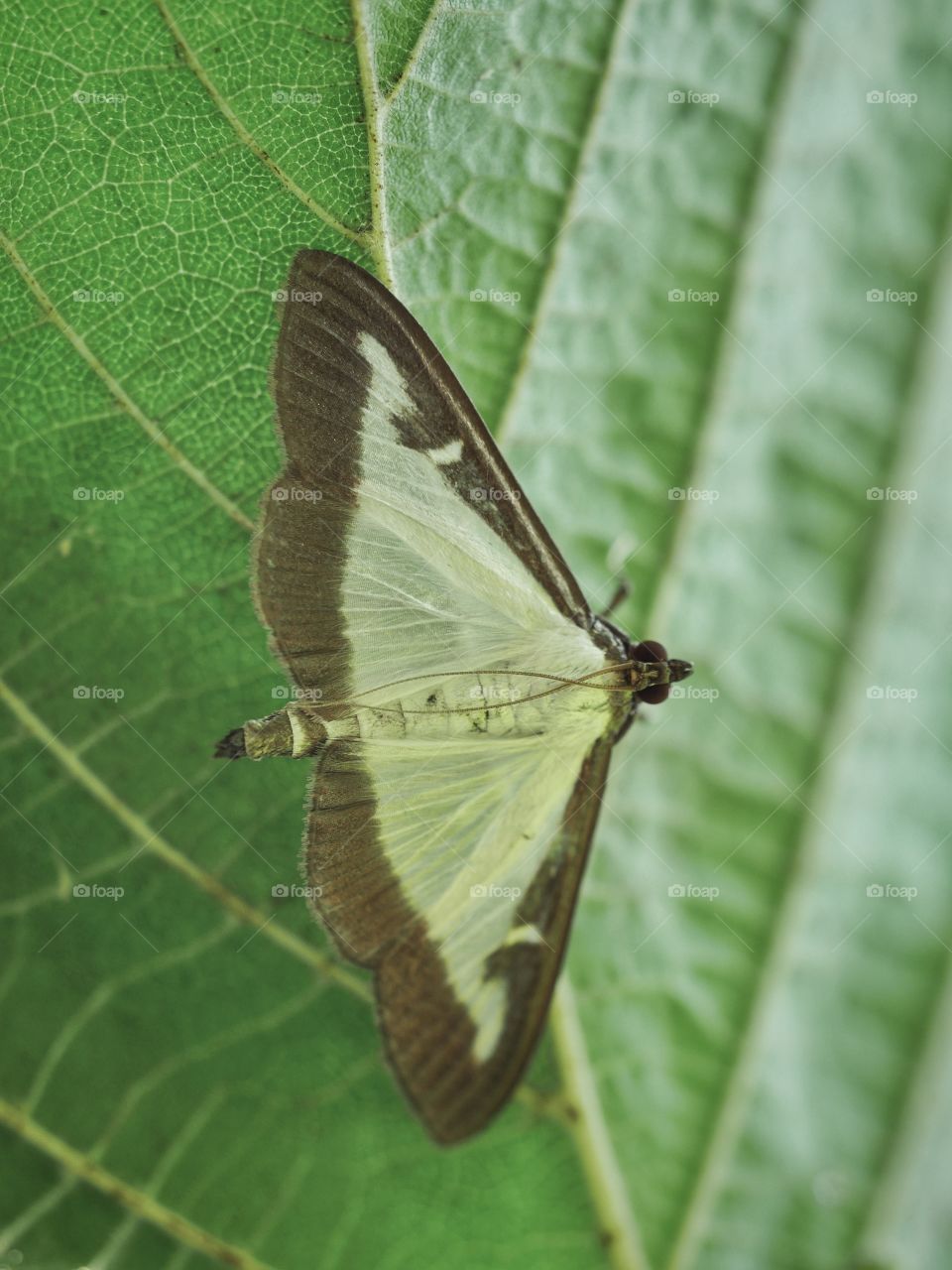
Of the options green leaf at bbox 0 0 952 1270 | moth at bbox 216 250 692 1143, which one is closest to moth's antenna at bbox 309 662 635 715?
moth at bbox 216 250 692 1143

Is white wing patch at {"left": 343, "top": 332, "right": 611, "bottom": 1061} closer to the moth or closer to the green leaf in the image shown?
the moth

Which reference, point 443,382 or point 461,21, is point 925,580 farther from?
point 461,21

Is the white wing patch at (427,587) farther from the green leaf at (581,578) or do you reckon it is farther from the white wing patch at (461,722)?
the green leaf at (581,578)

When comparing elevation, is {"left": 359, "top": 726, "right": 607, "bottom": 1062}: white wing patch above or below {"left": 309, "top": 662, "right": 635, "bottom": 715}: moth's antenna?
below

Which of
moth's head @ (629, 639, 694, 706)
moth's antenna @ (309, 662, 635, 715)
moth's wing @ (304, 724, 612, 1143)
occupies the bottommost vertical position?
moth's wing @ (304, 724, 612, 1143)

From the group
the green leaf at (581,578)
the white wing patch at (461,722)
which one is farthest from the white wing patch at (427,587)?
the green leaf at (581,578)

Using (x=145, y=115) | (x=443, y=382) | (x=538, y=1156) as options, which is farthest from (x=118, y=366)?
(x=538, y=1156)

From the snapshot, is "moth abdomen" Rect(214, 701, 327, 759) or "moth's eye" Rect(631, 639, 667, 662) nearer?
"moth abdomen" Rect(214, 701, 327, 759)
